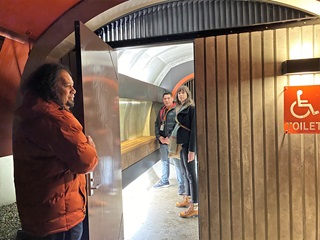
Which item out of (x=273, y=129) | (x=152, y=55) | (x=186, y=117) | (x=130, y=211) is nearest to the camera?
(x=273, y=129)

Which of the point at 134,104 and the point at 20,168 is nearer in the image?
the point at 20,168

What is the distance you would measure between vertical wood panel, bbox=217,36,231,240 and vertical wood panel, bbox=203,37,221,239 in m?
0.03

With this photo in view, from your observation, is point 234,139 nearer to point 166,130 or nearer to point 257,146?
point 257,146

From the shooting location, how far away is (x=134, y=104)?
18.4ft

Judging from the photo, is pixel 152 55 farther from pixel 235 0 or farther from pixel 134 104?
pixel 235 0

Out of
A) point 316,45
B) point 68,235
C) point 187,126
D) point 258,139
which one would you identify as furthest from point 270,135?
point 68,235

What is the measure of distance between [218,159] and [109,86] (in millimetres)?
1113

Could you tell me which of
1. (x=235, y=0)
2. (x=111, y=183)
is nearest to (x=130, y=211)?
(x=111, y=183)

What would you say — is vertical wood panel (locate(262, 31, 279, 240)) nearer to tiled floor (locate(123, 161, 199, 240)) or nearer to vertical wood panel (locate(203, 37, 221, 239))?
vertical wood panel (locate(203, 37, 221, 239))

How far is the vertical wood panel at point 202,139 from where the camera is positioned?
7.04ft

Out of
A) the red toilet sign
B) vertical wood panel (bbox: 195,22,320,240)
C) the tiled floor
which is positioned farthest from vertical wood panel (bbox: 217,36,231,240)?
the tiled floor

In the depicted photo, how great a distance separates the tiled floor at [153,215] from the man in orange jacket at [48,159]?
1.48 metres

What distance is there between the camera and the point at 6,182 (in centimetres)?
246

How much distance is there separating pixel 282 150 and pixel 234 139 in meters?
0.36
